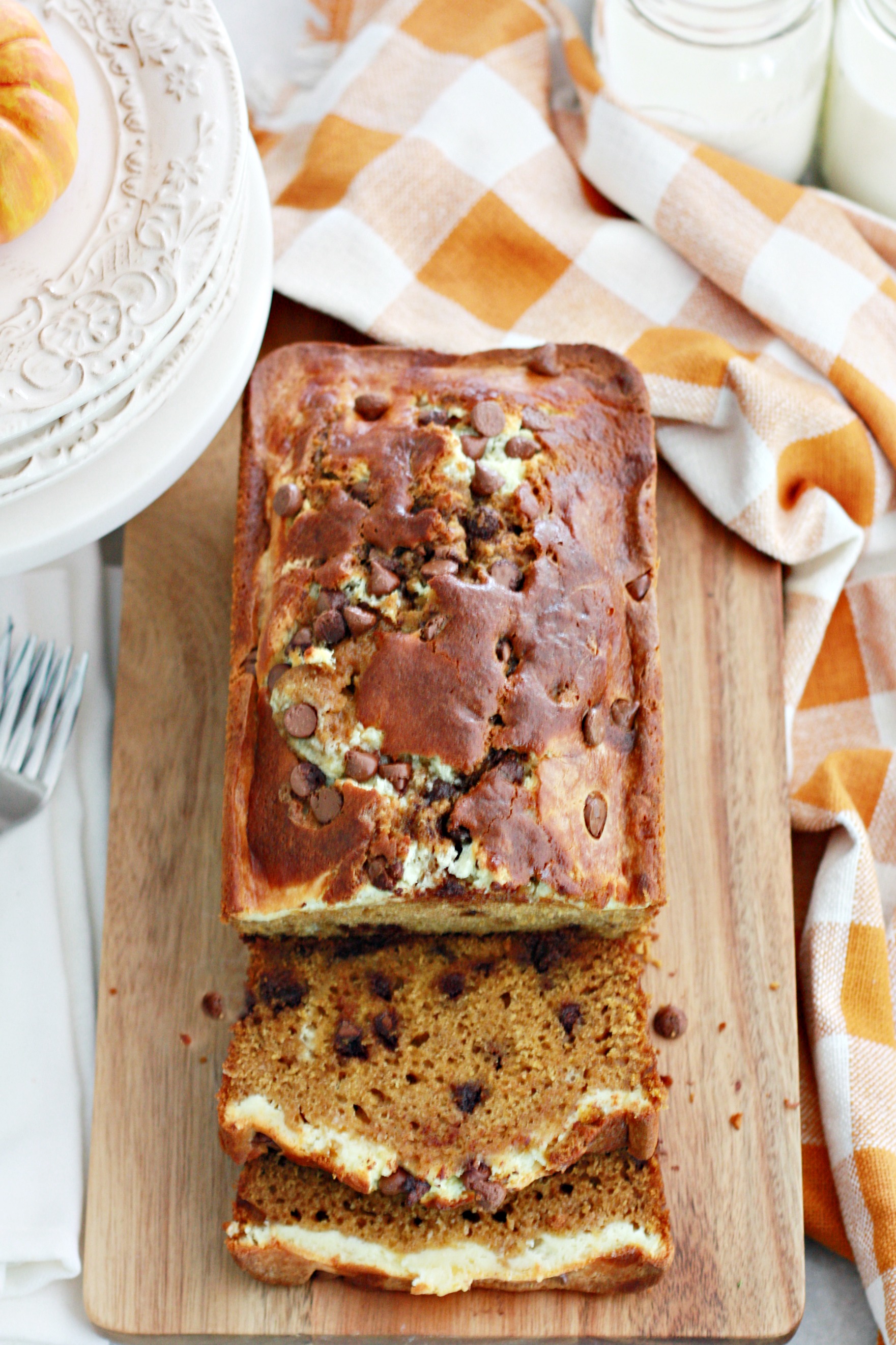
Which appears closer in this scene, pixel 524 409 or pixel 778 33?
pixel 524 409

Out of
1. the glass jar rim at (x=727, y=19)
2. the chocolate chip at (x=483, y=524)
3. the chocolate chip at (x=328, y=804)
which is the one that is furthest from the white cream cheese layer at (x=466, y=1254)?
the glass jar rim at (x=727, y=19)

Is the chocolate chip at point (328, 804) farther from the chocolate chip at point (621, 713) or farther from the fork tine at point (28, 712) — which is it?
the fork tine at point (28, 712)

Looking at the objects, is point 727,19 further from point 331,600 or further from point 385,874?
point 385,874

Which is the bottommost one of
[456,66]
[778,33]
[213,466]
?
[213,466]

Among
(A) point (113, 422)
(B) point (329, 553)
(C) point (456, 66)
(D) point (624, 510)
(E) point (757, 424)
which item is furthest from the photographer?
(C) point (456, 66)

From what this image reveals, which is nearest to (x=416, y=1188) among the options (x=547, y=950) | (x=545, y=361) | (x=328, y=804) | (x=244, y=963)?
(x=547, y=950)

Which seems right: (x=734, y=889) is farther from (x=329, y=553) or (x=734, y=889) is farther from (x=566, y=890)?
(x=329, y=553)

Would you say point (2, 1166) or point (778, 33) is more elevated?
point (778, 33)

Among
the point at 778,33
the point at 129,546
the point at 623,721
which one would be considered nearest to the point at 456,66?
the point at 778,33
